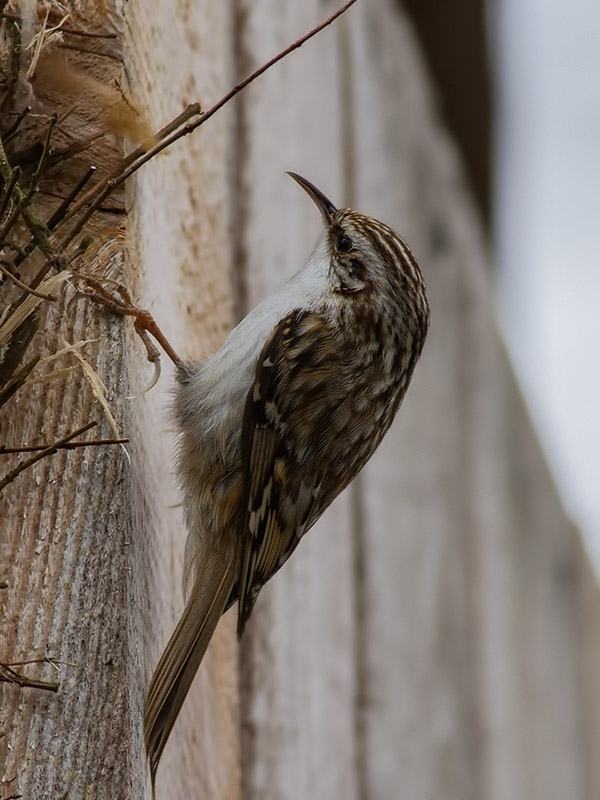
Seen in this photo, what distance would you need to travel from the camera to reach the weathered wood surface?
3.28m

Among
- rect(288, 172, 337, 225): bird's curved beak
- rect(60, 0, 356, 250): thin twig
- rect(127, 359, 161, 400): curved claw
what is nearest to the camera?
rect(60, 0, 356, 250): thin twig

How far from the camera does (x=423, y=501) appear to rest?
11.7 feet

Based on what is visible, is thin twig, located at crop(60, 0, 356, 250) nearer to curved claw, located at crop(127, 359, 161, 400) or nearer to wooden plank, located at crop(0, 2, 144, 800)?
wooden plank, located at crop(0, 2, 144, 800)

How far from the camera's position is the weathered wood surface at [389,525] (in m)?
3.28

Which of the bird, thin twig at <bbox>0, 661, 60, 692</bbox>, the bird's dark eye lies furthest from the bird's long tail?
the bird's dark eye

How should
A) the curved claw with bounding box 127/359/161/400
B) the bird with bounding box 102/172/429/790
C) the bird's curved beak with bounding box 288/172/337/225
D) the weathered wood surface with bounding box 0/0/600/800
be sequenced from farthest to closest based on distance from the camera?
1. the weathered wood surface with bounding box 0/0/600/800
2. the bird's curved beak with bounding box 288/172/337/225
3. the bird with bounding box 102/172/429/790
4. the curved claw with bounding box 127/359/161/400

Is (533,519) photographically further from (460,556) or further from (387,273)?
(387,273)

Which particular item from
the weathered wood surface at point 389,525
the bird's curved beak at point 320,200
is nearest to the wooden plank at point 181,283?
the weathered wood surface at point 389,525

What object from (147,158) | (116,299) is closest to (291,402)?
(116,299)

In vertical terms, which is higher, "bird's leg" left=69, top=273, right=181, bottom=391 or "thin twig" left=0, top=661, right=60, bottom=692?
"bird's leg" left=69, top=273, right=181, bottom=391

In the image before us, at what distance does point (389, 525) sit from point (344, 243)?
2.52 ft

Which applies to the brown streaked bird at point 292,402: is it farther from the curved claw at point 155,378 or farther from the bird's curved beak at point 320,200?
the curved claw at point 155,378

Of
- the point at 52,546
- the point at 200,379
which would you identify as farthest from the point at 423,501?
the point at 52,546

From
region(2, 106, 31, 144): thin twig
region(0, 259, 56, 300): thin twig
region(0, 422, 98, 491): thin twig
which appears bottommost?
region(0, 422, 98, 491): thin twig
